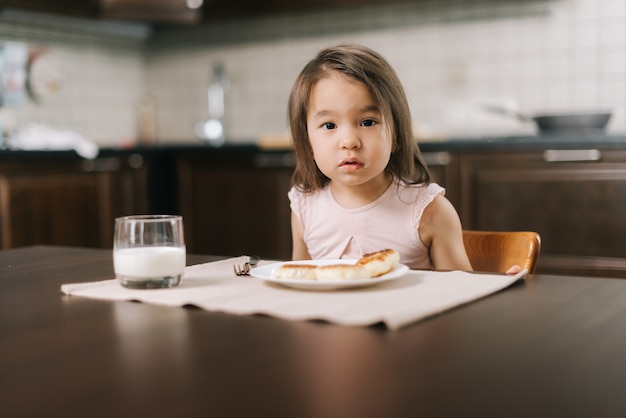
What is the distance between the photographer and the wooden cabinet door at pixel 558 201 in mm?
2953

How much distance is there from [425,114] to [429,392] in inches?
142

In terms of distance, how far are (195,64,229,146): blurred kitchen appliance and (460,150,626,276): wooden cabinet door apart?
1821mm

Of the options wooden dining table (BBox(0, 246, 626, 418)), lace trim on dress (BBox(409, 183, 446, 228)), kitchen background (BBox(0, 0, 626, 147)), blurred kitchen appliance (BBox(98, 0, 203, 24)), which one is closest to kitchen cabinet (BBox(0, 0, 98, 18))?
blurred kitchen appliance (BBox(98, 0, 203, 24))

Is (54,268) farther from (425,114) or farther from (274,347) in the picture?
(425,114)

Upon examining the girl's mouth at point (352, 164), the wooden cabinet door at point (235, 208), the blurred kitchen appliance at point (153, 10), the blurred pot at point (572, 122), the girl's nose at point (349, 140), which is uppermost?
the blurred kitchen appliance at point (153, 10)

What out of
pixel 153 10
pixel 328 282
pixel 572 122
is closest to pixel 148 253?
pixel 328 282

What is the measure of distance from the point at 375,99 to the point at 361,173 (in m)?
0.13

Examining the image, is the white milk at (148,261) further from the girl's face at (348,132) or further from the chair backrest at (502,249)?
the chair backrest at (502,249)

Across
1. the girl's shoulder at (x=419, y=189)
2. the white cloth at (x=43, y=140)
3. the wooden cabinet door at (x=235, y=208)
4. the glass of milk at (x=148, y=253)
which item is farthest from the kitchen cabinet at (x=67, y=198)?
the glass of milk at (x=148, y=253)

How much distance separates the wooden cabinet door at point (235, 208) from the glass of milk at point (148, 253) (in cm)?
266

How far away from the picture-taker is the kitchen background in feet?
12.0

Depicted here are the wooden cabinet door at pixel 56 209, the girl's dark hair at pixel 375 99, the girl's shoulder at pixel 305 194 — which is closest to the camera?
the girl's dark hair at pixel 375 99

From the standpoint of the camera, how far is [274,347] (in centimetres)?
67

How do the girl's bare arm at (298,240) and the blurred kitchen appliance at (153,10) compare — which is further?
the blurred kitchen appliance at (153,10)
